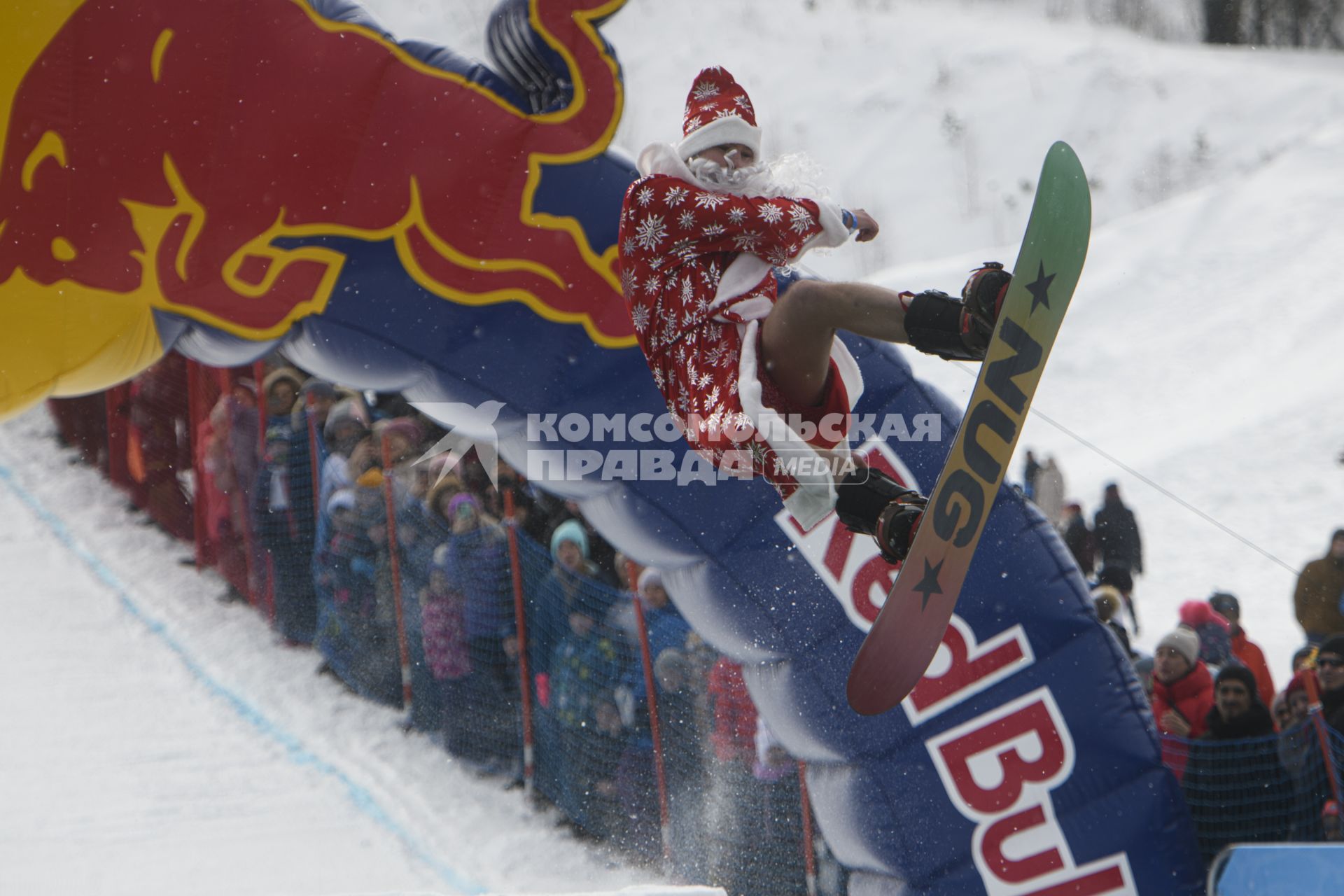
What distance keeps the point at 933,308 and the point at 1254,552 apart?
7.44 meters

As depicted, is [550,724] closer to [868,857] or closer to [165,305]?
[868,857]

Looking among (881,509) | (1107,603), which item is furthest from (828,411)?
(1107,603)

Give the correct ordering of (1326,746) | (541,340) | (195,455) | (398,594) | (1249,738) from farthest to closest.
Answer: (195,455)
(398,594)
(541,340)
(1249,738)
(1326,746)

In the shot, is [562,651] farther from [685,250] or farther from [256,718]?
[685,250]

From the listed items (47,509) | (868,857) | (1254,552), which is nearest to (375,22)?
(868,857)

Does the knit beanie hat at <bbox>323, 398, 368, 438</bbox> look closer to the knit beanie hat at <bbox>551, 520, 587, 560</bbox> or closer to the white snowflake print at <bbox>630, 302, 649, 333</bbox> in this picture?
the knit beanie hat at <bbox>551, 520, 587, 560</bbox>

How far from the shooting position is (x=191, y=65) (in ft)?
13.5

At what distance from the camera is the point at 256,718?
19.9ft

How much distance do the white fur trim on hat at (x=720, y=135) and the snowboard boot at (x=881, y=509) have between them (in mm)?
729

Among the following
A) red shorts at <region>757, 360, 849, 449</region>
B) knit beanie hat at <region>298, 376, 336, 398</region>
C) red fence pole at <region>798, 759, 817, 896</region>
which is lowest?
red fence pole at <region>798, 759, 817, 896</region>

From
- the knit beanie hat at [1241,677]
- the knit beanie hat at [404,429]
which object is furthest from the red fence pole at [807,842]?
the knit beanie hat at [404,429]

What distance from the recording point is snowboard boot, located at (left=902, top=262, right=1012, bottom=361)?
2713 mm

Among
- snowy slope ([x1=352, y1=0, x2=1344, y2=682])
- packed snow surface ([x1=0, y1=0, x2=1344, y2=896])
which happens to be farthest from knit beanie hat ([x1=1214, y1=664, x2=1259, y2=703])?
snowy slope ([x1=352, y1=0, x2=1344, y2=682])

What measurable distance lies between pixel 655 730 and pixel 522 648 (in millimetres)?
714
